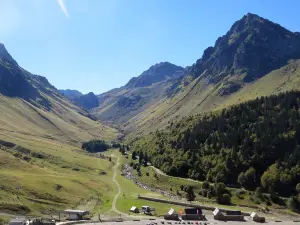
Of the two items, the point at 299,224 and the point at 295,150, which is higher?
the point at 295,150

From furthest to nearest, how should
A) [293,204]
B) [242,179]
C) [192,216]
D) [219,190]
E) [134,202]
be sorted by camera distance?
[242,179]
[219,190]
[293,204]
[134,202]
[192,216]

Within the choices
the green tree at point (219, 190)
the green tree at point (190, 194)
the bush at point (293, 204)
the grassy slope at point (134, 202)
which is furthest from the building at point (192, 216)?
the bush at point (293, 204)

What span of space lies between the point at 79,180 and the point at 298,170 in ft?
330

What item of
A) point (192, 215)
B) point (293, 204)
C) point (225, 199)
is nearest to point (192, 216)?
point (192, 215)

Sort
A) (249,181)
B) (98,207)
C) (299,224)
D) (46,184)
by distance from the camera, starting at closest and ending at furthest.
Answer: (299,224) < (98,207) < (46,184) < (249,181)

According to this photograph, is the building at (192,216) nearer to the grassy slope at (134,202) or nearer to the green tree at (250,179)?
the grassy slope at (134,202)

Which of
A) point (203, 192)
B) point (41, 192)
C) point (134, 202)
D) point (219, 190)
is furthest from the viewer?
point (203, 192)

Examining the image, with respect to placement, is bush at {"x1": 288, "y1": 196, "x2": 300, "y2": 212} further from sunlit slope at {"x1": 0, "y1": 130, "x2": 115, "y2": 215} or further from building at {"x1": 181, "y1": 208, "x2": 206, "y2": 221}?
sunlit slope at {"x1": 0, "y1": 130, "x2": 115, "y2": 215}

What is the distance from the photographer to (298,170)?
161125mm

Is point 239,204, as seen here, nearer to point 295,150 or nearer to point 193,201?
point 193,201

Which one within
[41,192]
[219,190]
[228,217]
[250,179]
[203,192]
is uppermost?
[250,179]

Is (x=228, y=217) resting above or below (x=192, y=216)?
above

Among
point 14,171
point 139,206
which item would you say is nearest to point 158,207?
point 139,206

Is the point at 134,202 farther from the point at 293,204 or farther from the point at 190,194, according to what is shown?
the point at 293,204
